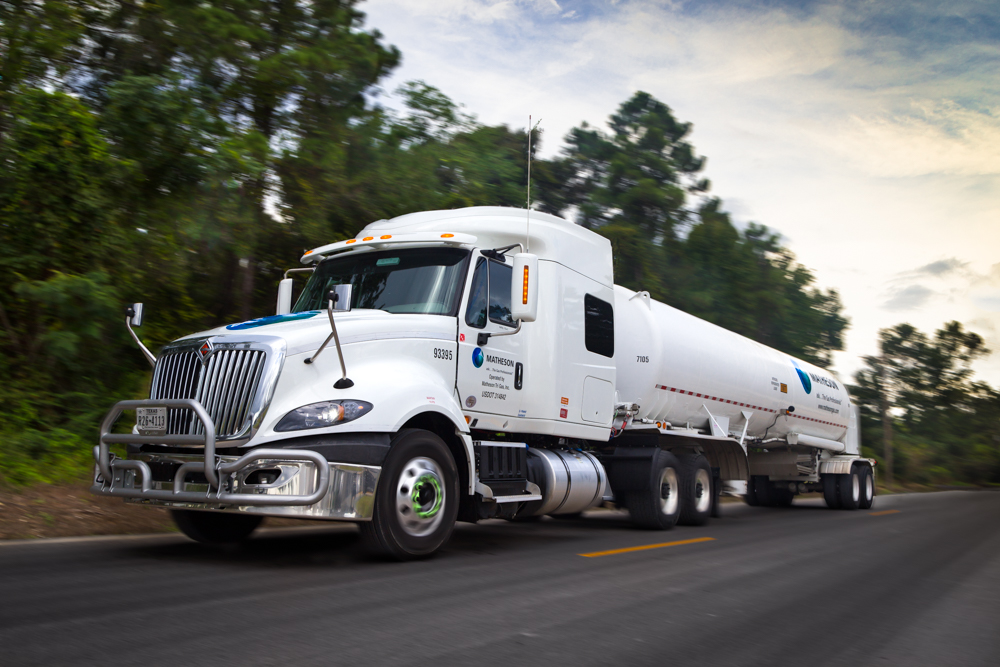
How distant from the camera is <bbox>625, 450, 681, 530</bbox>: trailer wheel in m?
11.0

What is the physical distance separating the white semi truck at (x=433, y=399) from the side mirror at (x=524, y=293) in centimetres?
2

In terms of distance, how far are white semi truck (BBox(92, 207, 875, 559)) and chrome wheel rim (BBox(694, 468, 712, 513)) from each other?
0.04m

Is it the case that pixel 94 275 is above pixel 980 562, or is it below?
above

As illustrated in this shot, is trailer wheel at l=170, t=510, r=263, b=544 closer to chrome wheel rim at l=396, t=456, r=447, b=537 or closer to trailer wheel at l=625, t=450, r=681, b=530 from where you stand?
chrome wheel rim at l=396, t=456, r=447, b=537

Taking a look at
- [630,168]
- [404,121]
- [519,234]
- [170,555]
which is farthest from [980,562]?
[630,168]

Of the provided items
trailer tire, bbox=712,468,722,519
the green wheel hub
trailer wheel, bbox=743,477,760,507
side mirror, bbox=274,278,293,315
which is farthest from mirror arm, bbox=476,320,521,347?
trailer wheel, bbox=743,477,760,507

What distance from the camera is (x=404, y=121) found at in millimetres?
16516

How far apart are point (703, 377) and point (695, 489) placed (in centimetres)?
180

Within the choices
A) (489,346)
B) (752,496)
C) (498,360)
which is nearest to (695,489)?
(498,360)

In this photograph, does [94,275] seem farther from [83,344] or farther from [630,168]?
[630,168]

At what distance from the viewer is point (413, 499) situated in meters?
6.96

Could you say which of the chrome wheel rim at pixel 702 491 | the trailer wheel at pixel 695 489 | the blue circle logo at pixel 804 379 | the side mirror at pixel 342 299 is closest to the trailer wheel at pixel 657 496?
the trailer wheel at pixel 695 489

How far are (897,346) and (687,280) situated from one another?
63.8 meters

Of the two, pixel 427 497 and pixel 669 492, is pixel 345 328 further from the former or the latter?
pixel 669 492
